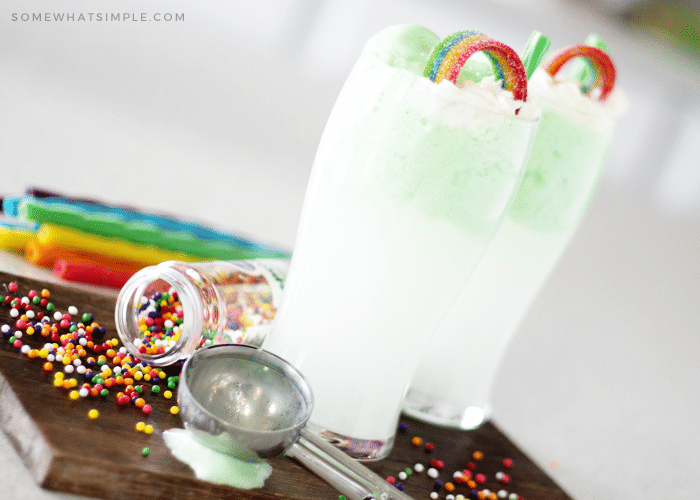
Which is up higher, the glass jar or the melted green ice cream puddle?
the glass jar

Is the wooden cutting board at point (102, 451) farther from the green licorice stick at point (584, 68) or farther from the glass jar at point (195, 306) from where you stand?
the green licorice stick at point (584, 68)

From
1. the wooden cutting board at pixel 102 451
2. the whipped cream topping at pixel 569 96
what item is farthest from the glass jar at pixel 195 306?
the whipped cream topping at pixel 569 96

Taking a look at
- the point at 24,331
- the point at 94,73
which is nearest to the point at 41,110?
the point at 94,73

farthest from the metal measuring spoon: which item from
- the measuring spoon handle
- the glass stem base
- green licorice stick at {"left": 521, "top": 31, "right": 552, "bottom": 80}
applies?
green licorice stick at {"left": 521, "top": 31, "right": 552, "bottom": 80}

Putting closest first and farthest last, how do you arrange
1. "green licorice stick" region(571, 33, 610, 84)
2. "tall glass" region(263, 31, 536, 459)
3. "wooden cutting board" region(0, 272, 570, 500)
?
"wooden cutting board" region(0, 272, 570, 500)
"tall glass" region(263, 31, 536, 459)
"green licorice stick" region(571, 33, 610, 84)

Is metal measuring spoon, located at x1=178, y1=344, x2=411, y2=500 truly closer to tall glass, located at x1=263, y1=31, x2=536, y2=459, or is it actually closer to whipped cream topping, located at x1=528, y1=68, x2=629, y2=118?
tall glass, located at x1=263, y1=31, x2=536, y2=459

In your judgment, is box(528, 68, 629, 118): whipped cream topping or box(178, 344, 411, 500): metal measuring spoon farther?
box(528, 68, 629, 118): whipped cream topping

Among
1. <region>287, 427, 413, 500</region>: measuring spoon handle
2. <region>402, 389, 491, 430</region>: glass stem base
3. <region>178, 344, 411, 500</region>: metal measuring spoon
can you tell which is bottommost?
<region>402, 389, 491, 430</region>: glass stem base
